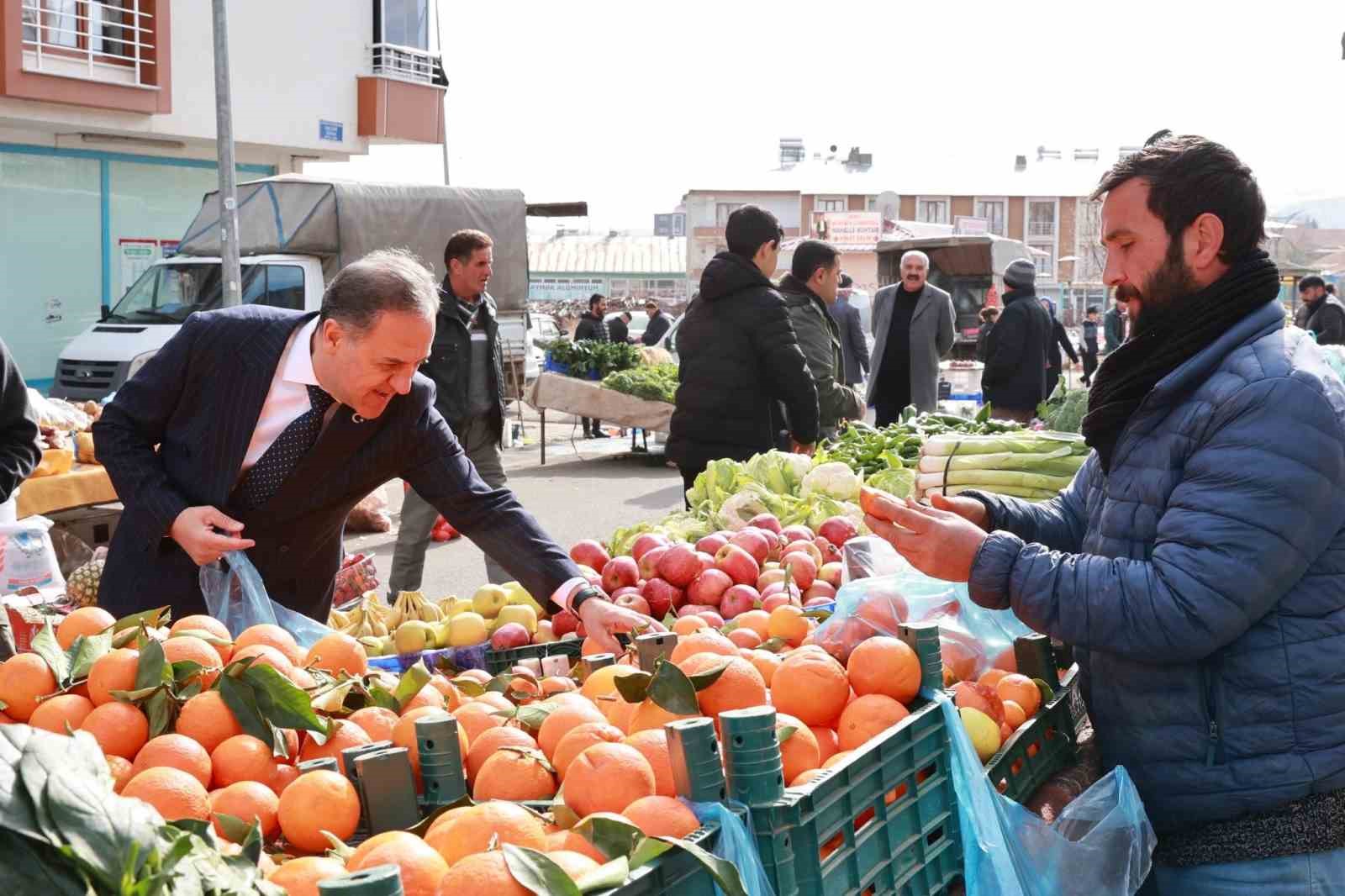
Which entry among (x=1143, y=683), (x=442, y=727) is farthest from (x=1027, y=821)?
(x=442, y=727)

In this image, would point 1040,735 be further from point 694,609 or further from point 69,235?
point 69,235

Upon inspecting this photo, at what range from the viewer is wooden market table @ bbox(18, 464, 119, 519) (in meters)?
7.66

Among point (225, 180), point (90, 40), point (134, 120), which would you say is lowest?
point (225, 180)

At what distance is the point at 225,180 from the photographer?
12820 millimetres

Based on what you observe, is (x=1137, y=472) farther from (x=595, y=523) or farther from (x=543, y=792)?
(x=595, y=523)

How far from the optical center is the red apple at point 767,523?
4.99 meters

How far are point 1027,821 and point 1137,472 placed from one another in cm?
67

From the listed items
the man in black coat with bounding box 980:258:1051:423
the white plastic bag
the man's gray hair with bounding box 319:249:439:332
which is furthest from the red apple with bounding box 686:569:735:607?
the man in black coat with bounding box 980:258:1051:423

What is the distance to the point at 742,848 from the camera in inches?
66.8

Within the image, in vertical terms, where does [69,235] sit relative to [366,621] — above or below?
above

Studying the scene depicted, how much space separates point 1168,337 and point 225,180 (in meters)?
12.0

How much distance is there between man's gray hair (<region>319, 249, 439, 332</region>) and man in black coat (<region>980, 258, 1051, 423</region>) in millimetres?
8670

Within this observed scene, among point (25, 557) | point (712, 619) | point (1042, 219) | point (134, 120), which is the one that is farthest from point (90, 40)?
point (1042, 219)

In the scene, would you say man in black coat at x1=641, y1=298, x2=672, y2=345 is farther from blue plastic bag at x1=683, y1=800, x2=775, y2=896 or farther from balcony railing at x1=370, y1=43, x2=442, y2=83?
blue plastic bag at x1=683, y1=800, x2=775, y2=896
